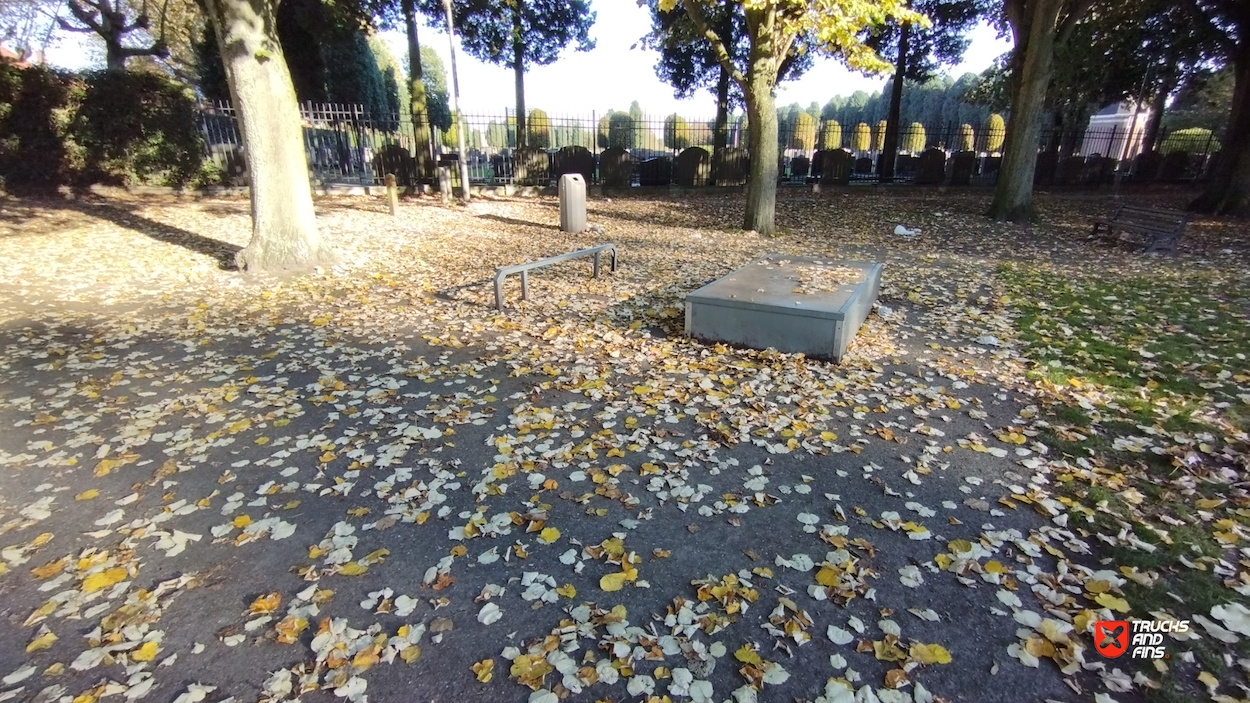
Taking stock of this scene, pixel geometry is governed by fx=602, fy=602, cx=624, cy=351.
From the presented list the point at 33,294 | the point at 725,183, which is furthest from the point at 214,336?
the point at 725,183

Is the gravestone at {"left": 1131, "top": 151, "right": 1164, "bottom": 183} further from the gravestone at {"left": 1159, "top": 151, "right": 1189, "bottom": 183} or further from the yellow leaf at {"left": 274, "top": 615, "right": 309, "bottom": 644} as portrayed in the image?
the yellow leaf at {"left": 274, "top": 615, "right": 309, "bottom": 644}

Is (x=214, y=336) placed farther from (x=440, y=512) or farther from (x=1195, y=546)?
(x=1195, y=546)

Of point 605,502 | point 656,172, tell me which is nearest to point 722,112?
point 656,172

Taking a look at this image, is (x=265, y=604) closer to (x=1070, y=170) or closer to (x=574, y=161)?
(x=574, y=161)

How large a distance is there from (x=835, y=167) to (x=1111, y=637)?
71.9ft

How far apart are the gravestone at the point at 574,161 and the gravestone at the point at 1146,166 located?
73.7ft

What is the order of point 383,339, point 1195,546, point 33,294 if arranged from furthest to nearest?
point 33,294 < point 383,339 < point 1195,546

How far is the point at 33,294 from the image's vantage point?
741 centimetres

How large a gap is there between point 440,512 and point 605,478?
99 cm

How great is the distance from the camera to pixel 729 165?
20.4 m

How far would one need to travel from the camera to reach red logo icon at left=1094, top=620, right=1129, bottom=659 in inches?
97.1

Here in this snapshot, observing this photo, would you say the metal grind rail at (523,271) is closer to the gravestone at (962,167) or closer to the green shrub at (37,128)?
the green shrub at (37,128)

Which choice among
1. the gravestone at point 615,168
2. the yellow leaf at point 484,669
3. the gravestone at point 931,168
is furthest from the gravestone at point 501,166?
the yellow leaf at point 484,669

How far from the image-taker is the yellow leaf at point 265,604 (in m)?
2.67
